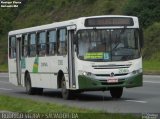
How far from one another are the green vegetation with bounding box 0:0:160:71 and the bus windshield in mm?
22740

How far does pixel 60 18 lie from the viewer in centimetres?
6312

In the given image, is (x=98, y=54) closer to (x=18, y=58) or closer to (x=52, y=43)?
(x=52, y=43)

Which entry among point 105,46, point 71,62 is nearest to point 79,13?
point 71,62

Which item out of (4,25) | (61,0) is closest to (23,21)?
(4,25)

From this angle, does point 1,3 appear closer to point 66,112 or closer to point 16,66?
point 16,66

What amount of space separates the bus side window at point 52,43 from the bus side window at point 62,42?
523 millimetres

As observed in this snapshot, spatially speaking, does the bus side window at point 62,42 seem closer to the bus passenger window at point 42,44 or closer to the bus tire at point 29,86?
the bus passenger window at point 42,44

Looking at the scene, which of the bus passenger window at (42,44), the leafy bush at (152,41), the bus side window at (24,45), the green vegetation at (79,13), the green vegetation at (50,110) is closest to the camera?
the green vegetation at (50,110)

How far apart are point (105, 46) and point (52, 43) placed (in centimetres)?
304

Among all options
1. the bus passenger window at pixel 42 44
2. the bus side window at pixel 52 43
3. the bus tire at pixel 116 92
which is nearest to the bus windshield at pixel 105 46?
the bus tire at pixel 116 92

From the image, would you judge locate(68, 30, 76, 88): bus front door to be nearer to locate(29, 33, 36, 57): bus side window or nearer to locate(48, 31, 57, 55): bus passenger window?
locate(48, 31, 57, 55): bus passenger window

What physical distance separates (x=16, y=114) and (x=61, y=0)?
52782 mm

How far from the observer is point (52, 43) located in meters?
22.9

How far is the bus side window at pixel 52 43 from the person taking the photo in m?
22.7
